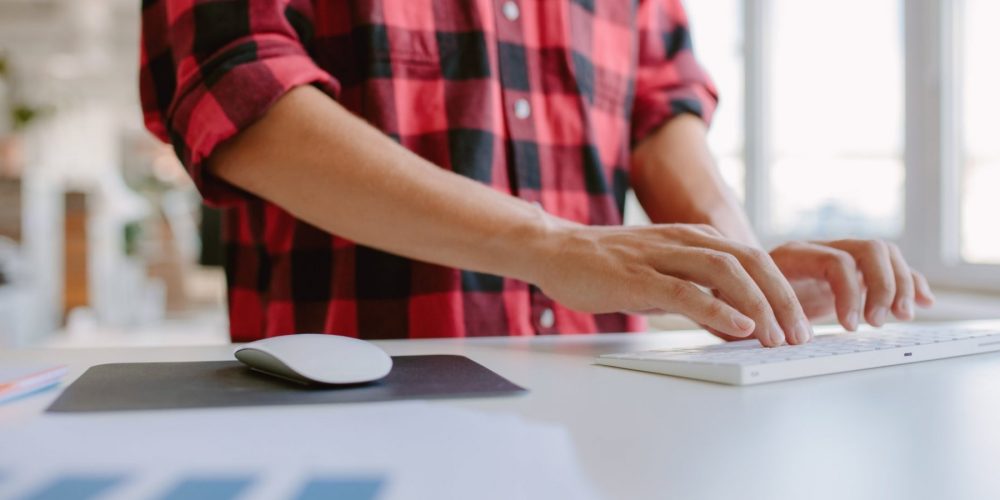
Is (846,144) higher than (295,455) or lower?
higher

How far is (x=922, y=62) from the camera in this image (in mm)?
2234

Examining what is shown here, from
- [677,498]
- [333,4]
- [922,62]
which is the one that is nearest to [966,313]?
[922,62]

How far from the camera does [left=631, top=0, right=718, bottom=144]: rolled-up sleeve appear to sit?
1143 mm

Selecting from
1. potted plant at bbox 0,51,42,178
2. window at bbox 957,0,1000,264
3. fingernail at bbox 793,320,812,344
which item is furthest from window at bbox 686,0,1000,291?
potted plant at bbox 0,51,42,178

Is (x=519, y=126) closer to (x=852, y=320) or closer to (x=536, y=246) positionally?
(x=536, y=246)

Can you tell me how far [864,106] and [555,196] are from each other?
1.92m

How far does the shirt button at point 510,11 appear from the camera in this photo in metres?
1.00

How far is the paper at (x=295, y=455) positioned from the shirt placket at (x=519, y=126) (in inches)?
22.7

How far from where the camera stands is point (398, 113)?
934mm

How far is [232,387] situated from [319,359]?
50 millimetres

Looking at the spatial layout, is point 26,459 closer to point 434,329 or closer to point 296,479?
point 296,479

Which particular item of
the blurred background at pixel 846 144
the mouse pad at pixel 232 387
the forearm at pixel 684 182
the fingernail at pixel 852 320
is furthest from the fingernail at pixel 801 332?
the blurred background at pixel 846 144

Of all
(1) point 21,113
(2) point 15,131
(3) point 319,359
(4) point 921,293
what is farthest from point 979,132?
(2) point 15,131

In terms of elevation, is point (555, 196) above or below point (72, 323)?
above
